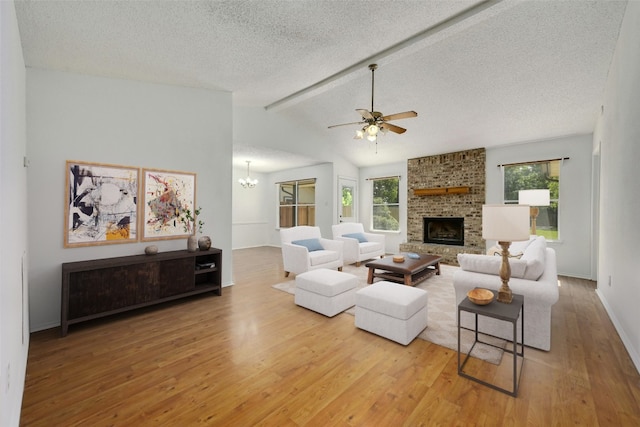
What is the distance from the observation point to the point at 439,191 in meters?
6.71

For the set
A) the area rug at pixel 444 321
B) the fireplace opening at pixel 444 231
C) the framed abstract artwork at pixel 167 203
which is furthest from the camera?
the fireplace opening at pixel 444 231

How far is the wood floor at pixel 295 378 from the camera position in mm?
1719

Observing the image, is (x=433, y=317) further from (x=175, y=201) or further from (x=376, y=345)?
(x=175, y=201)

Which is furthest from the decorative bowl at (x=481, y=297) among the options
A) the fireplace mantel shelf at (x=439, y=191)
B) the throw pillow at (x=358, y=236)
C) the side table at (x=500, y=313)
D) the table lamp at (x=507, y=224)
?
the fireplace mantel shelf at (x=439, y=191)

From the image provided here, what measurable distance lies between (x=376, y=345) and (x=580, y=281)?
4.61 meters

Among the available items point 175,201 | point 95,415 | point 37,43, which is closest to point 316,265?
point 175,201

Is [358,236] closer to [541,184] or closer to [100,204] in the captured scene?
[541,184]

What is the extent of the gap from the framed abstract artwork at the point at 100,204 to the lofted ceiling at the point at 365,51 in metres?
1.15

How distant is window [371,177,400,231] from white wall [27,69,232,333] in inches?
193

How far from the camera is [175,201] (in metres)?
3.94

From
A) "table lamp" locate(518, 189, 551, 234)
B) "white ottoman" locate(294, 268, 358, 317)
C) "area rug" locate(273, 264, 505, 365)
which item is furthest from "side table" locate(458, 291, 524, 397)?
"table lamp" locate(518, 189, 551, 234)

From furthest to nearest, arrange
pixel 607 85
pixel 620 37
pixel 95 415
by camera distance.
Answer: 1. pixel 607 85
2. pixel 620 37
3. pixel 95 415

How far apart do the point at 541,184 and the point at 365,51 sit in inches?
181

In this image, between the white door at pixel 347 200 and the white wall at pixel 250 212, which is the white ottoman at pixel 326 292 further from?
the white wall at pixel 250 212
